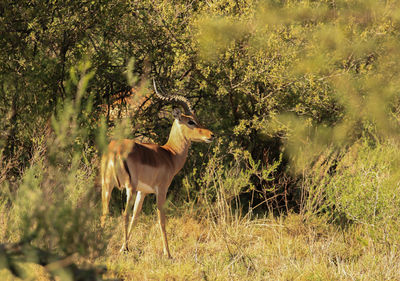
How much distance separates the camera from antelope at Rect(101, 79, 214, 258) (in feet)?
17.9

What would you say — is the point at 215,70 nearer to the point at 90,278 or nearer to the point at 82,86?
the point at 82,86

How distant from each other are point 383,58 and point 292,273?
3.80 m

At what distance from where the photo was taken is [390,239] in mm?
5609

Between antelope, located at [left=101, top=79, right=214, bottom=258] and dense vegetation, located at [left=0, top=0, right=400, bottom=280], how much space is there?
290mm

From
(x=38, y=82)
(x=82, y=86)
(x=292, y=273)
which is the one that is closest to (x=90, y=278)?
(x=82, y=86)

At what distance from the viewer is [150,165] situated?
226 inches

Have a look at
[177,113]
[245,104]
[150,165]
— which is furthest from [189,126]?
[245,104]

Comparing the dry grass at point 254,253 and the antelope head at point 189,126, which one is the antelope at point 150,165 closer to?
the antelope head at point 189,126

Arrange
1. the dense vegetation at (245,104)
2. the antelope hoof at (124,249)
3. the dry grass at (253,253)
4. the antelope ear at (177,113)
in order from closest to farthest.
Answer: the dry grass at (253,253)
the antelope hoof at (124,249)
the dense vegetation at (245,104)
the antelope ear at (177,113)

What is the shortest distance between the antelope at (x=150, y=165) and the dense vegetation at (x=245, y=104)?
0.29m

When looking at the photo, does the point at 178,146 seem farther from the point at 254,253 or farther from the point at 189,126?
the point at 254,253

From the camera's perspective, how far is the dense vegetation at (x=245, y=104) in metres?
5.84

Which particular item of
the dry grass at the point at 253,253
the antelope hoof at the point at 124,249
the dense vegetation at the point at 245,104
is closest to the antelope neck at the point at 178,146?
the dense vegetation at the point at 245,104

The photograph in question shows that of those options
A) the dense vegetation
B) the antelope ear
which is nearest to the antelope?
the antelope ear
